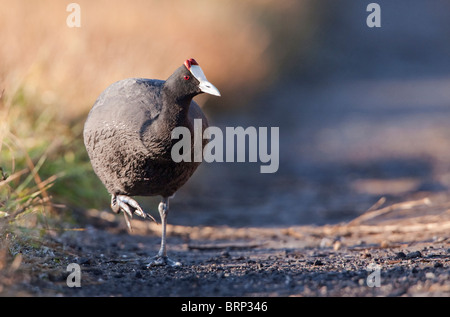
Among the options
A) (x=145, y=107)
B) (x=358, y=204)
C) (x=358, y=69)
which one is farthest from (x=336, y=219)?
(x=358, y=69)

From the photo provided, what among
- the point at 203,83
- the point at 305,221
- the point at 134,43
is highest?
the point at 134,43

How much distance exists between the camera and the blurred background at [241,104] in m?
6.73

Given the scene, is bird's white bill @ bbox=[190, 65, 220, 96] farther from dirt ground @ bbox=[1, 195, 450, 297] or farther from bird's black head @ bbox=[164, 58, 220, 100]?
dirt ground @ bbox=[1, 195, 450, 297]

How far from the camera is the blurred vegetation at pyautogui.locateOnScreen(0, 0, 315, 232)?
5.98 m

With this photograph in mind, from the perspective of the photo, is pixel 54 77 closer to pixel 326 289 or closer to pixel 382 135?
pixel 326 289

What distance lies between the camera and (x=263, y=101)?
14.7 m

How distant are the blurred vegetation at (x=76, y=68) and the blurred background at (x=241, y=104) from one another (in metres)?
0.02

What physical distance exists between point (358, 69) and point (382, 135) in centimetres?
776

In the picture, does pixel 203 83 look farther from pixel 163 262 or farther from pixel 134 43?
pixel 134 43

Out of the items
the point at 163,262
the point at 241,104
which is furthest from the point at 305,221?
the point at 241,104

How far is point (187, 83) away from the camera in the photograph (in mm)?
4672

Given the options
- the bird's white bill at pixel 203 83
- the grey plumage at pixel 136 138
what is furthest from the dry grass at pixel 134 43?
the bird's white bill at pixel 203 83

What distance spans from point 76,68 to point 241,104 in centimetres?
638

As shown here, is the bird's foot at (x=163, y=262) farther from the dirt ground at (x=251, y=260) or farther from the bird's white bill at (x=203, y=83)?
the bird's white bill at (x=203, y=83)
